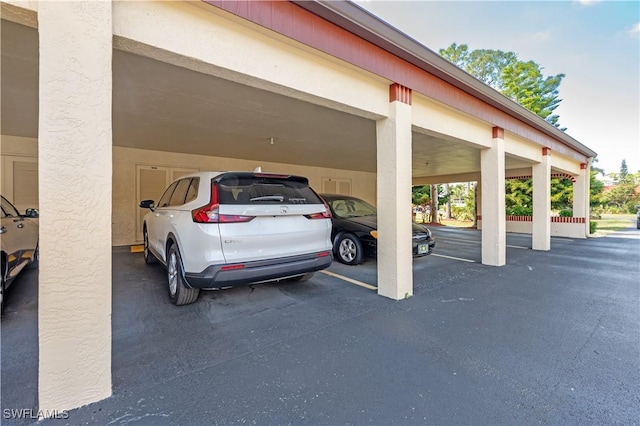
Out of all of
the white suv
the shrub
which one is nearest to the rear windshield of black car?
the white suv

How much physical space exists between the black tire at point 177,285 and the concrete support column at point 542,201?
925 cm

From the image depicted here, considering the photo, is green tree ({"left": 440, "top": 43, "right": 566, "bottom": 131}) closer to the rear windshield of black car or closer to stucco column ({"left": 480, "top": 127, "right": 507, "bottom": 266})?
stucco column ({"left": 480, "top": 127, "right": 507, "bottom": 266})

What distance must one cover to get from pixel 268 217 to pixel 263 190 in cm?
38

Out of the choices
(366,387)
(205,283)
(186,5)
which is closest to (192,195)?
(205,283)

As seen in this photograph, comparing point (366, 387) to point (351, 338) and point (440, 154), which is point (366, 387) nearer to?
point (351, 338)

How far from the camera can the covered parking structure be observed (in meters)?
1.69

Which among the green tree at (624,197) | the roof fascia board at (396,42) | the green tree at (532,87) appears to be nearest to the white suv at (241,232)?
the roof fascia board at (396,42)

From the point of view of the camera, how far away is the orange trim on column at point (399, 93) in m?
3.74

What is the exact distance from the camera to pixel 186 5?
2.23 metres

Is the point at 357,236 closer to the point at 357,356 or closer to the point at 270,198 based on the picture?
the point at 270,198

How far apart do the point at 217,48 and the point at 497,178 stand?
229 inches

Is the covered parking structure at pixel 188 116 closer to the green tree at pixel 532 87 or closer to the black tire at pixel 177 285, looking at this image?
the black tire at pixel 177 285

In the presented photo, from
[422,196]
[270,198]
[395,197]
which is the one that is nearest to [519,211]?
[422,196]

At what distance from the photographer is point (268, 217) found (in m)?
3.12
